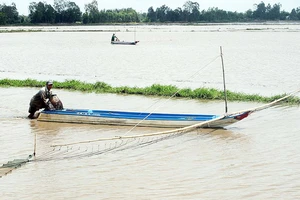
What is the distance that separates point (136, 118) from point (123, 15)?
134825mm

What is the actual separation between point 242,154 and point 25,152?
15.1ft

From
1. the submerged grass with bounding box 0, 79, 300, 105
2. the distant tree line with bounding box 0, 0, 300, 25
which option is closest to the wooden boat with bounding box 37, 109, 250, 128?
the submerged grass with bounding box 0, 79, 300, 105

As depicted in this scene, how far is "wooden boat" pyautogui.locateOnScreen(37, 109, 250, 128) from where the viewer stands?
11.3m

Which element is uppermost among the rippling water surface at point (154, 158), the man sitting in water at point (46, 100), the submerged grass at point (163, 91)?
the man sitting in water at point (46, 100)

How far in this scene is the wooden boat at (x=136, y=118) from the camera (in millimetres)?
11258

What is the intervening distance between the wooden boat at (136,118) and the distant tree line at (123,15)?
109236 millimetres

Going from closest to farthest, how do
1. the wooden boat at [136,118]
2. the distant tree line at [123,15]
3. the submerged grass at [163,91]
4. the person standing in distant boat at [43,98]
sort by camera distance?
the wooden boat at [136,118] → the person standing in distant boat at [43,98] → the submerged grass at [163,91] → the distant tree line at [123,15]

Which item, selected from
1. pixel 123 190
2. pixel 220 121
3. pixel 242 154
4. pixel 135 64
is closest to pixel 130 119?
pixel 220 121

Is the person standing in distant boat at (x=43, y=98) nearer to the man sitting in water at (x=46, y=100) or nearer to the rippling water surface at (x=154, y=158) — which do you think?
the man sitting in water at (x=46, y=100)

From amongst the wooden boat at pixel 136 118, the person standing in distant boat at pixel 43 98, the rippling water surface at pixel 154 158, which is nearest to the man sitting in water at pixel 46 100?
the person standing in distant boat at pixel 43 98

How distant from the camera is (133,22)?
493ft

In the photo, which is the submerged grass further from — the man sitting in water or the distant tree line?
the distant tree line

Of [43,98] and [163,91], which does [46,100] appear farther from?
[163,91]

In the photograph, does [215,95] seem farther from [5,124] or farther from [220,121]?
[5,124]
